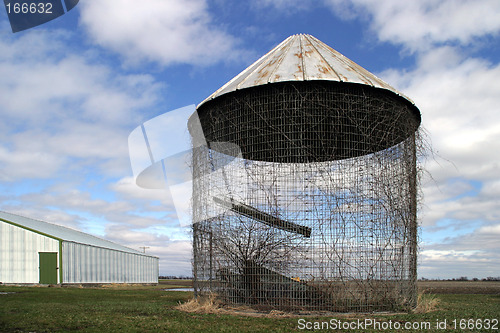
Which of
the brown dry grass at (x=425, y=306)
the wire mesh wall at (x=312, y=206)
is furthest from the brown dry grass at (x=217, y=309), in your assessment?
the brown dry grass at (x=425, y=306)

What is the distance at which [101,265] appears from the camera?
41.2 metres

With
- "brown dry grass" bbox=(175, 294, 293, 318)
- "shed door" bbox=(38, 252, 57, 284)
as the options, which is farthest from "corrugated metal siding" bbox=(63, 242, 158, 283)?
"brown dry grass" bbox=(175, 294, 293, 318)

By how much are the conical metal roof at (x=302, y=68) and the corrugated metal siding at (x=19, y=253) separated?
25.2 m

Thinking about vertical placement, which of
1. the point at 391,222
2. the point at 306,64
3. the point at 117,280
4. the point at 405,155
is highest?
the point at 306,64

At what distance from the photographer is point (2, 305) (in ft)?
54.4

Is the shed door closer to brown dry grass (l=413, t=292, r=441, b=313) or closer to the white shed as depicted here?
the white shed

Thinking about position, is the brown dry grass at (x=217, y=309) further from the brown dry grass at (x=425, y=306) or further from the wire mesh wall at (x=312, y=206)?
the brown dry grass at (x=425, y=306)

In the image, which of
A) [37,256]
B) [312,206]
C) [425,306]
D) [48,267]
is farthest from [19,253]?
[425,306]

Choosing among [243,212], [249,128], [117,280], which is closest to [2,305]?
[243,212]

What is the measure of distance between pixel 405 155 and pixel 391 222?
8.76 ft

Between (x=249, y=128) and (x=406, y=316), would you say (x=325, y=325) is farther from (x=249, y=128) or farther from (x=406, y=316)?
(x=249, y=128)

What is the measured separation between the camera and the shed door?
1357 inches

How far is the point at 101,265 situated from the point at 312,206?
106ft

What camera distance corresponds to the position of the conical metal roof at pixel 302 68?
1437 centimetres
